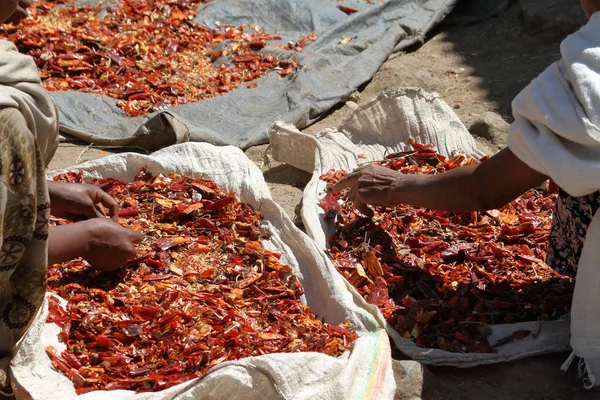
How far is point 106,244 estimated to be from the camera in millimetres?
2553

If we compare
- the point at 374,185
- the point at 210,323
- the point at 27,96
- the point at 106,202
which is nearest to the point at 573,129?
the point at 374,185

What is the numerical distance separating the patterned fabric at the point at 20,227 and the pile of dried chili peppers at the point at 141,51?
2.57m

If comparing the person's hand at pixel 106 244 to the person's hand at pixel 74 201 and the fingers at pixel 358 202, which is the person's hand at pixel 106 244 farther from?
the fingers at pixel 358 202

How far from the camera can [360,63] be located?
5238mm

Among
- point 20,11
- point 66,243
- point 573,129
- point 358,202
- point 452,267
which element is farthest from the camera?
point 358,202

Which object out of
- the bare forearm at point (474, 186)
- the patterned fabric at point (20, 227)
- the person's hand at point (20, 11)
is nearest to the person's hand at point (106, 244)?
the patterned fabric at point (20, 227)

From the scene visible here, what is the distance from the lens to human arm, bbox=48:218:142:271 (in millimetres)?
2461

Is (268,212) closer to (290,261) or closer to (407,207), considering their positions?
(290,261)

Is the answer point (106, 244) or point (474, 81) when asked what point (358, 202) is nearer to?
point (106, 244)

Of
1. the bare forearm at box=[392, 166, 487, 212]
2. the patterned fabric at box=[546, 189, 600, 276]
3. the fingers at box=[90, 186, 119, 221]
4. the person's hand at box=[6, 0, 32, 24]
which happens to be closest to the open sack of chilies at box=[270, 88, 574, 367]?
the patterned fabric at box=[546, 189, 600, 276]

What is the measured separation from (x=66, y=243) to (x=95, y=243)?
0.32 ft

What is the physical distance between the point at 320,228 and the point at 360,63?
229cm

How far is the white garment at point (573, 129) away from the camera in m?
2.18

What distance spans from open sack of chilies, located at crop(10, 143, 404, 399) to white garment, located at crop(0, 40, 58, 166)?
22.6 inches
